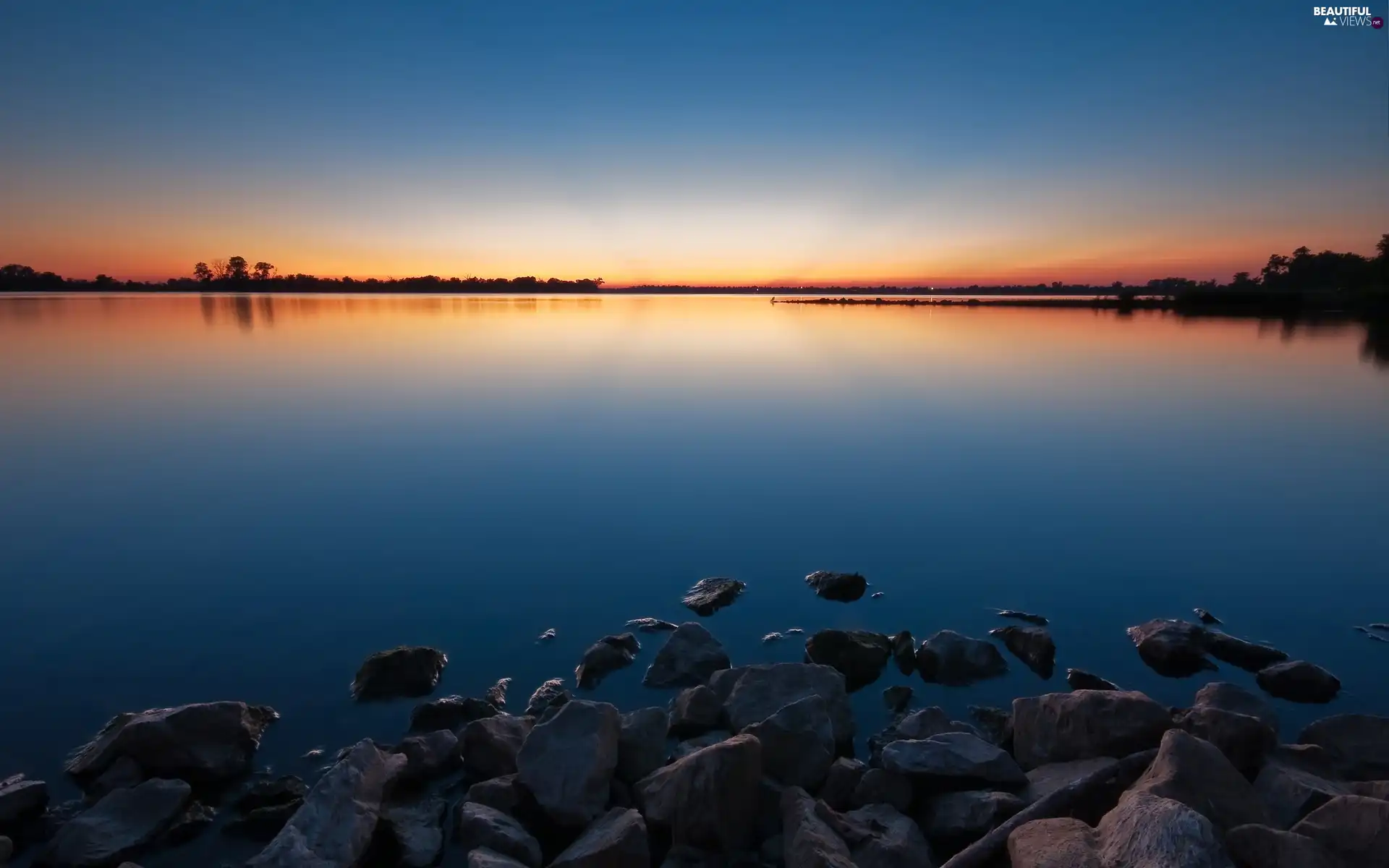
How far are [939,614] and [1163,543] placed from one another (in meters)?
4.79

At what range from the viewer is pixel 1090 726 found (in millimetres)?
4934

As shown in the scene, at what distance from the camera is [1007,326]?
62.5 meters

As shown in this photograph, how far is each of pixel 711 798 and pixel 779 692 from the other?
1.56 meters

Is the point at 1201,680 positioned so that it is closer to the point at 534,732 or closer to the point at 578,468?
the point at 534,732

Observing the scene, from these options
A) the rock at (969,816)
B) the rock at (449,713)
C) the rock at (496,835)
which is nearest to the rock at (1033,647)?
the rock at (969,816)

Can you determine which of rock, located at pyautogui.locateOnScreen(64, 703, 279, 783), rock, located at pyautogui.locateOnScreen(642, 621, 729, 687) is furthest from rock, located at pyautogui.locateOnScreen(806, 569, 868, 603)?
rock, located at pyautogui.locateOnScreen(64, 703, 279, 783)

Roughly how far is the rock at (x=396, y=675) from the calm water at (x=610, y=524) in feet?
0.63

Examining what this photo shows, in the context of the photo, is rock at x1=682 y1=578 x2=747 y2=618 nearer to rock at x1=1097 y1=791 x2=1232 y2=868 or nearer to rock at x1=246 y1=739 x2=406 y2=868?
rock at x1=246 y1=739 x2=406 y2=868

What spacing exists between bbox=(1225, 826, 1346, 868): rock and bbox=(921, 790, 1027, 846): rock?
44.0 inches

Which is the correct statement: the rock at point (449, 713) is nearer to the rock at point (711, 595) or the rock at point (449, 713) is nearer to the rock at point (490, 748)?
the rock at point (490, 748)

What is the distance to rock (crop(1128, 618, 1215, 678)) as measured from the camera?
22.6 feet

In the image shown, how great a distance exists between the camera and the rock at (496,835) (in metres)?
4.18

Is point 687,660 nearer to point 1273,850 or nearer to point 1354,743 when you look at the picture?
point 1273,850

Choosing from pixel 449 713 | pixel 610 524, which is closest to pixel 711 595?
pixel 610 524
